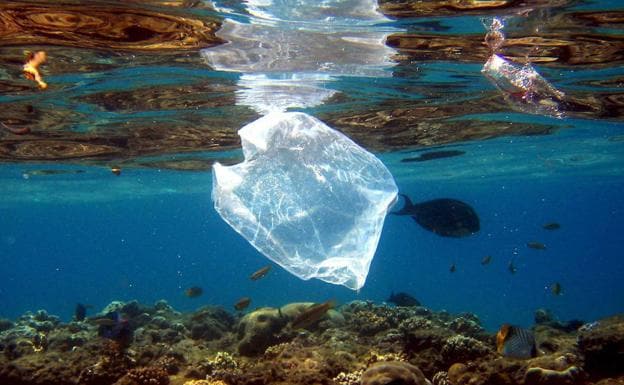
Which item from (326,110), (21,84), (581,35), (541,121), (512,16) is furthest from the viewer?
(541,121)

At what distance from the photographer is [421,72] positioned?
11.8m

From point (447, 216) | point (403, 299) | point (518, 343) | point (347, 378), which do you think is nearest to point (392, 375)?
point (347, 378)

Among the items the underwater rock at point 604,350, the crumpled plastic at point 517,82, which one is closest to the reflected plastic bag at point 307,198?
the underwater rock at point 604,350

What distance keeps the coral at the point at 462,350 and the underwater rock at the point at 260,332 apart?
3911 mm

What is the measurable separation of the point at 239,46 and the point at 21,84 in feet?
19.3

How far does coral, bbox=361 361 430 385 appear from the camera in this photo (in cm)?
602

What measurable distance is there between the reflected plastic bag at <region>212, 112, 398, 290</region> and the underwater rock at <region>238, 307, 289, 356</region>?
4619 millimetres

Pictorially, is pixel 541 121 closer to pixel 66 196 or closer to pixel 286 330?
pixel 286 330

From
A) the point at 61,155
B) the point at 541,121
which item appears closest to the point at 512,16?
the point at 541,121

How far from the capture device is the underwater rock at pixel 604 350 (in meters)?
7.23

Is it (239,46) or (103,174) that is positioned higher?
(239,46)

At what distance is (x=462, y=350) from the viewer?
8.47 m

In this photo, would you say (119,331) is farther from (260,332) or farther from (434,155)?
(434,155)

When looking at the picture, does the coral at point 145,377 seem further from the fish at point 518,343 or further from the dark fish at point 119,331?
the fish at point 518,343
